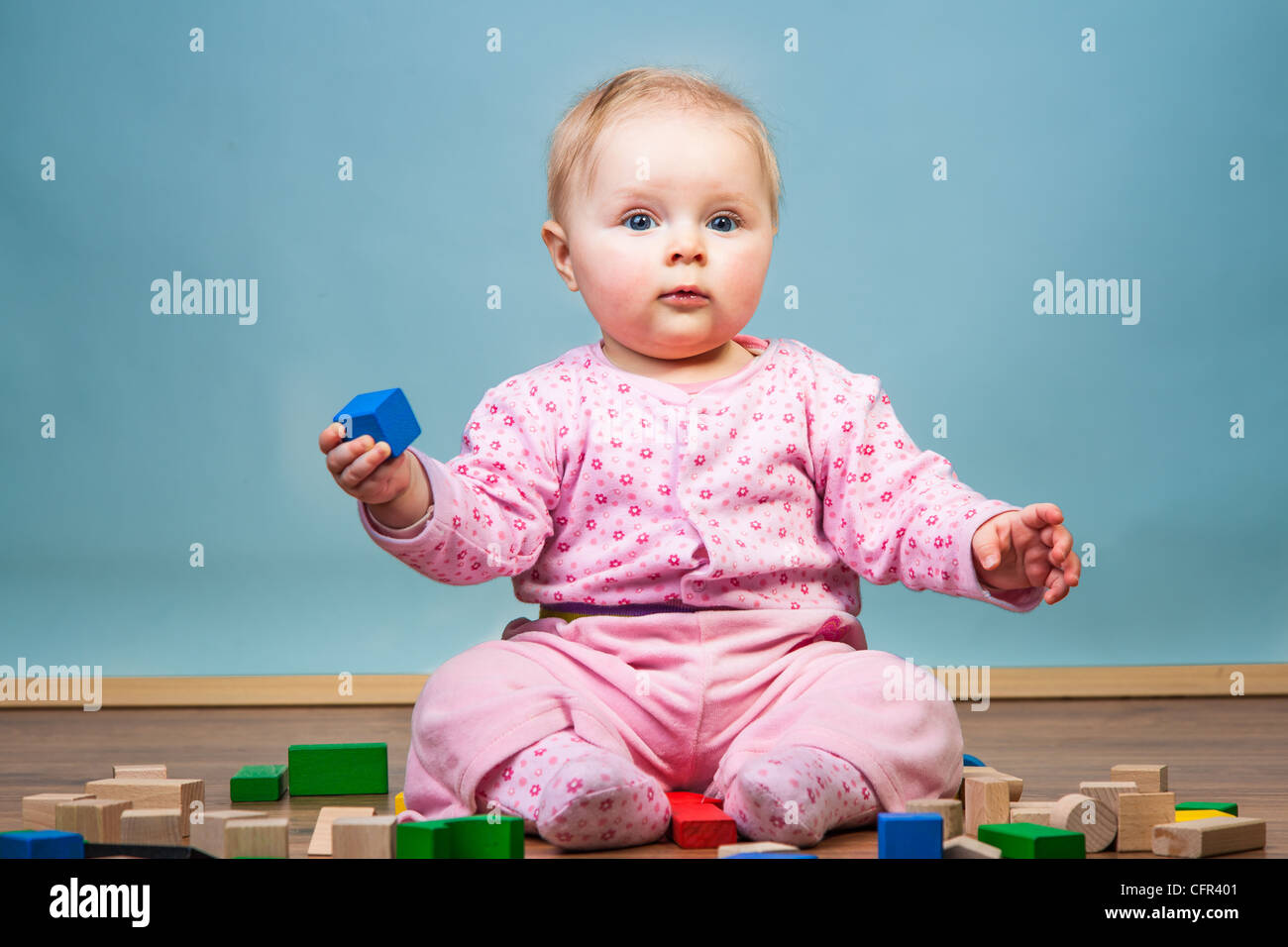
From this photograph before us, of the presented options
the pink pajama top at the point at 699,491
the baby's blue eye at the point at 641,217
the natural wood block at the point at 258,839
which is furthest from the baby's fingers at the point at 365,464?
the baby's blue eye at the point at 641,217

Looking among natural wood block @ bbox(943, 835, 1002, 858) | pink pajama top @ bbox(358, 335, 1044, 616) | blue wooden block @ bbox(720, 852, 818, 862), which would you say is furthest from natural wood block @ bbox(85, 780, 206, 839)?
natural wood block @ bbox(943, 835, 1002, 858)

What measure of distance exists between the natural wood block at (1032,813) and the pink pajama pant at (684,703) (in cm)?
8

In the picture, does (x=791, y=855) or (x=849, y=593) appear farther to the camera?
(x=849, y=593)

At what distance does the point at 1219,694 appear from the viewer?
209cm

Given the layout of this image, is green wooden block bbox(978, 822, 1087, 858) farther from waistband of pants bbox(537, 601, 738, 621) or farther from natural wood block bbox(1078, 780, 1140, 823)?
waistband of pants bbox(537, 601, 738, 621)

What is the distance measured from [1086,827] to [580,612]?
1.58 feet

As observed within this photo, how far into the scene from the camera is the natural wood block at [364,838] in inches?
37.9

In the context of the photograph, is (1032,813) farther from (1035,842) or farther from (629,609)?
(629,609)

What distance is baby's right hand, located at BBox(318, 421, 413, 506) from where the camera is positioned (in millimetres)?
1089

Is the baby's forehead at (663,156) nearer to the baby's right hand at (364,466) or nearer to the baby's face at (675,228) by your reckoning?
the baby's face at (675,228)

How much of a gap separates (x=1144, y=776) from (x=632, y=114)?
75 centimetres

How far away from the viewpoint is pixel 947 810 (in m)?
1.09
